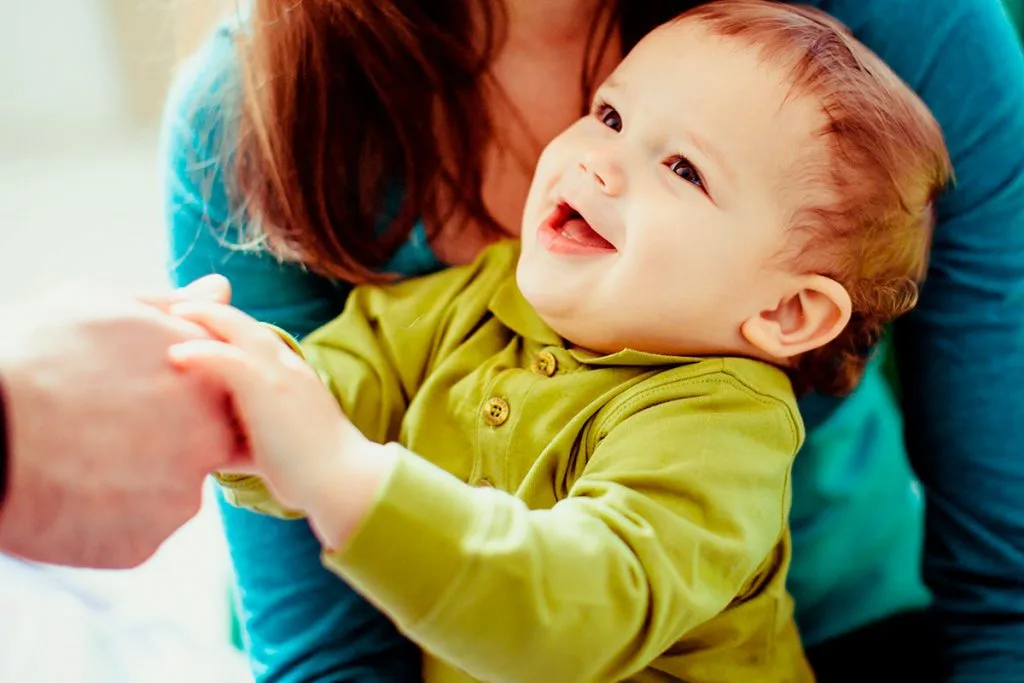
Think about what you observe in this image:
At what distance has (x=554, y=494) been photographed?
0.68 meters

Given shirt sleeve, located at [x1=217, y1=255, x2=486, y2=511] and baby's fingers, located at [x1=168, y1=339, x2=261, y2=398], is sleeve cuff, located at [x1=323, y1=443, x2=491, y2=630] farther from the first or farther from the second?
shirt sleeve, located at [x1=217, y1=255, x2=486, y2=511]

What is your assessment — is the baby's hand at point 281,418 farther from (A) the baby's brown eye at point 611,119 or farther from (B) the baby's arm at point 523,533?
(A) the baby's brown eye at point 611,119

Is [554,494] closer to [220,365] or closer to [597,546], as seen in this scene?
[597,546]

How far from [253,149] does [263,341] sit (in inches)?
12.5

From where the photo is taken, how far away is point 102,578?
3.79 feet

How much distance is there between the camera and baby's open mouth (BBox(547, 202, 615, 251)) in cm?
69

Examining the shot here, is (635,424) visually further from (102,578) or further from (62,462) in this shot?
(102,578)

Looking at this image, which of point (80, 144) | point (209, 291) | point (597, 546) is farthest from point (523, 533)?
point (80, 144)

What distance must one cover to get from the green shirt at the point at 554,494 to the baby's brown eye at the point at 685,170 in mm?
121

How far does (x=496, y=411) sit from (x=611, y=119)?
9.1 inches

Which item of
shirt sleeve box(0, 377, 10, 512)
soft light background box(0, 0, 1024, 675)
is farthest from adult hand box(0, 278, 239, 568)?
soft light background box(0, 0, 1024, 675)

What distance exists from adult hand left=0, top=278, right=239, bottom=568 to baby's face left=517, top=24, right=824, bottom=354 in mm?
266

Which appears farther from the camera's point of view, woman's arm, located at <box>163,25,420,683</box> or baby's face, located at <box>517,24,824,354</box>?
woman's arm, located at <box>163,25,420,683</box>

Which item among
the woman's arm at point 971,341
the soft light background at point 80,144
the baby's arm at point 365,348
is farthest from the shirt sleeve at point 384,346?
the soft light background at point 80,144
